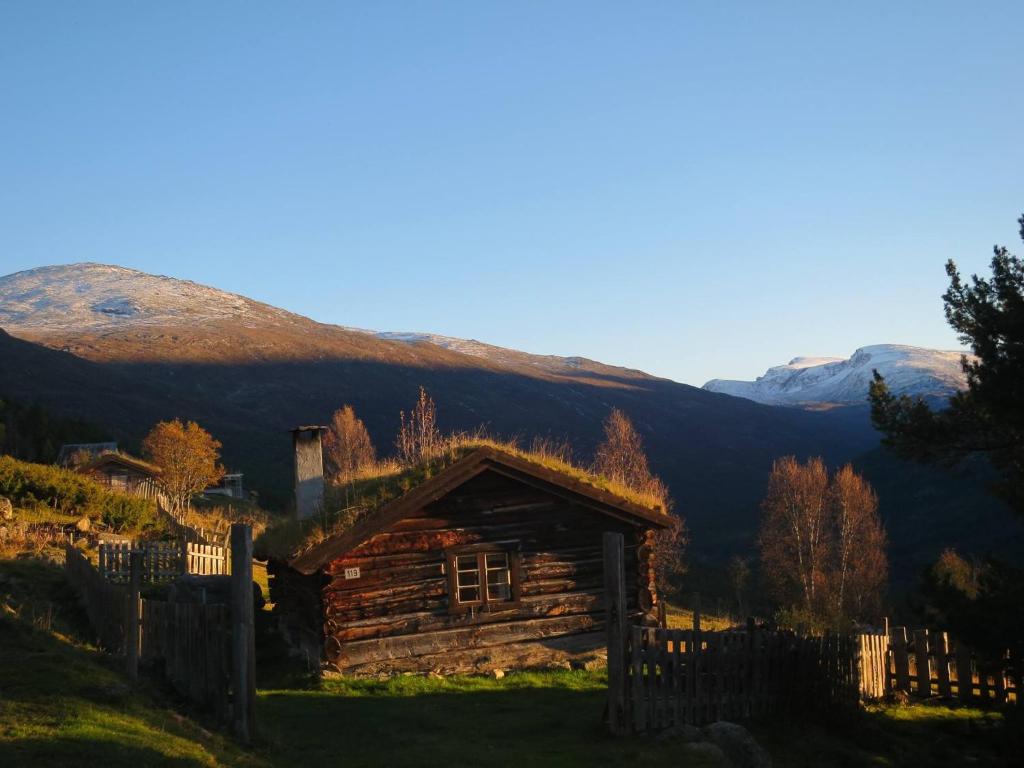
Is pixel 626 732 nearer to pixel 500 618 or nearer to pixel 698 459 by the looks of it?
pixel 500 618

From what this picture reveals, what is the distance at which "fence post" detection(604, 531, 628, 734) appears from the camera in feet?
40.4

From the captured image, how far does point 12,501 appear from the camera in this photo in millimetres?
32250

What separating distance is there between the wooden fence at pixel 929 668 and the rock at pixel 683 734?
5559mm

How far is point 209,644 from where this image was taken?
38.1 feet

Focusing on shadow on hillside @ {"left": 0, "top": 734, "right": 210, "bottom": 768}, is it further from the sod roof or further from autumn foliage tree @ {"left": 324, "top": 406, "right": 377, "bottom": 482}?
autumn foliage tree @ {"left": 324, "top": 406, "right": 377, "bottom": 482}

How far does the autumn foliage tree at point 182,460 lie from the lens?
2088 inches

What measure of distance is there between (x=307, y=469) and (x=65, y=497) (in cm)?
1596

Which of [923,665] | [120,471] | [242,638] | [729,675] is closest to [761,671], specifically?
[729,675]

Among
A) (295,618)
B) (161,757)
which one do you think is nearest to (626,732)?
(161,757)

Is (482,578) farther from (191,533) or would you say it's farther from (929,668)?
(191,533)

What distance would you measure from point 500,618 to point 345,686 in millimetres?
3651

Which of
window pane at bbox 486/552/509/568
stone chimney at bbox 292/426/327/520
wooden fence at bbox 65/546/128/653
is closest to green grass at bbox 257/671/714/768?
window pane at bbox 486/552/509/568

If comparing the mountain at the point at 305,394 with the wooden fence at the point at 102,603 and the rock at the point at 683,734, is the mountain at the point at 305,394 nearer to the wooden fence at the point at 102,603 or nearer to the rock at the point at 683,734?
the wooden fence at the point at 102,603

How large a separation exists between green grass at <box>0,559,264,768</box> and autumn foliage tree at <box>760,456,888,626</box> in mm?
51495
